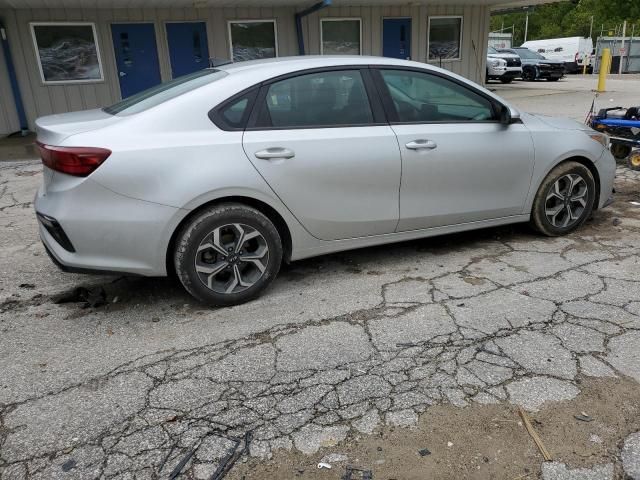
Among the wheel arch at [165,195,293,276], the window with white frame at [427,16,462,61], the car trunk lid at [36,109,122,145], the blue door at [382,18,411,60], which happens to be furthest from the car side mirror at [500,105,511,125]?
the window with white frame at [427,16,462,61]

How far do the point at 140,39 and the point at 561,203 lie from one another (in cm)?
1016

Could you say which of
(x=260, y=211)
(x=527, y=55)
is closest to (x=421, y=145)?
(x=260, y=211)

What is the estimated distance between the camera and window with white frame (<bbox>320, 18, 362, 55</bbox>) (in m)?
13.4

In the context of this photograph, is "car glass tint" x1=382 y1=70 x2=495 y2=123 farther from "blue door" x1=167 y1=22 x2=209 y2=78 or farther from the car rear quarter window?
"blue door" x1=167 y1=22 x2=209 y2=78

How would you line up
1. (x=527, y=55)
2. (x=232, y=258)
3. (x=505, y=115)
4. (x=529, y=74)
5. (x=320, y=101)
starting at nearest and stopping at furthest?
(x=232, y=258), (x=320, y=101), (x=505, y=115), (x=529, y=74), (x=527, y=55)

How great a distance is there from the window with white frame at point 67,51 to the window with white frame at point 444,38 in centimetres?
852

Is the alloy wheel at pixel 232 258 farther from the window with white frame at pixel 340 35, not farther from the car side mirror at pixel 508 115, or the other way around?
the window with white frame at pixel 340 35

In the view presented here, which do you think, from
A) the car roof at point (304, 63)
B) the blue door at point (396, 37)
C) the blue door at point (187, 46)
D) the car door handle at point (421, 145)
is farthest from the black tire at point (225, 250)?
the blue door at point (396, 37)

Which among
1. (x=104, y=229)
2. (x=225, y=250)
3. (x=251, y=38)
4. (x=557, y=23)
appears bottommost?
(x=225, y=250)

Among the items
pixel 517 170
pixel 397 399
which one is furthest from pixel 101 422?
pixel 517 170

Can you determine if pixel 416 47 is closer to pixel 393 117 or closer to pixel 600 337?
pixel 393 117

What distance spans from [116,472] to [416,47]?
1407 cm

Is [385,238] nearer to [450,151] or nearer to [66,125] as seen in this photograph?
[450,151]

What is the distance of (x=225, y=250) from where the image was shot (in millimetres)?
3549
